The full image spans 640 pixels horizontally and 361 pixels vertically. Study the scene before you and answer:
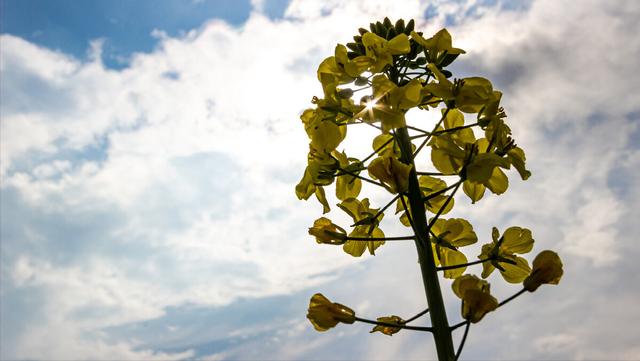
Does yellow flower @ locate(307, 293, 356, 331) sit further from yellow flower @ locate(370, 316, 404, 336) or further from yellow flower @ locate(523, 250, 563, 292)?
yellow flower @ locate(523, 250, 563, 292)

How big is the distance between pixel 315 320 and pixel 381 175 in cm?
149

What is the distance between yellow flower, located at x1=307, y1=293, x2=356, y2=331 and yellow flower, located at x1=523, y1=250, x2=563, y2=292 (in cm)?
161

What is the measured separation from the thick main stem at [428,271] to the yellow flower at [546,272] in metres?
0.79

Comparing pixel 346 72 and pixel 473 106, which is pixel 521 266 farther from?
pixel 346 72

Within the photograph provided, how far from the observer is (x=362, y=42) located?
559 cm

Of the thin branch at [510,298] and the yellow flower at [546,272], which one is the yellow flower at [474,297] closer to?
the thin branch at [510,298]

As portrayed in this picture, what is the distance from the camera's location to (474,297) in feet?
13.9

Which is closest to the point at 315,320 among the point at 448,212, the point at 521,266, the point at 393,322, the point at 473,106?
the point at 393,322

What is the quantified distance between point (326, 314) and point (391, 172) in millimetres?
1452

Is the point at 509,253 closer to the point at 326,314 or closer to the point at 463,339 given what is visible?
the point at 463,339

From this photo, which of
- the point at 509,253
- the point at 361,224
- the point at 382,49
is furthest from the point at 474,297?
the point at 382,49

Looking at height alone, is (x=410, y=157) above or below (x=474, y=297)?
Result: above

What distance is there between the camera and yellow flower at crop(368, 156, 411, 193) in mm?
4562

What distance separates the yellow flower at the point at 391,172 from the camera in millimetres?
4562
